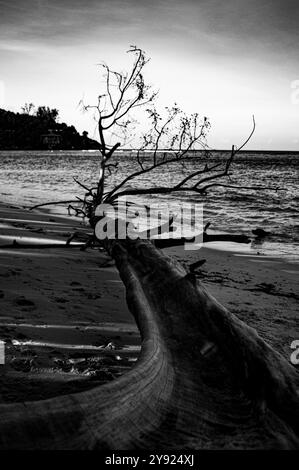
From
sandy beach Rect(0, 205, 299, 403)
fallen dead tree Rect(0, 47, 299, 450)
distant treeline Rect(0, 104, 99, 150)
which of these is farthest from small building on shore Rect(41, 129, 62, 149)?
fallen dead tree Rect(0, 47, 299, 450)

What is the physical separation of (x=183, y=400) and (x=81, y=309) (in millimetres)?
2168

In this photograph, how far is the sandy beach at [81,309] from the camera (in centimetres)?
249

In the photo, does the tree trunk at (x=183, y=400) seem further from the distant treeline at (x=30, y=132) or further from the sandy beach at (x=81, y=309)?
the distant treeline at (x=30, y=132)

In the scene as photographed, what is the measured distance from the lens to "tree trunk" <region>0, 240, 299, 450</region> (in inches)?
51.5

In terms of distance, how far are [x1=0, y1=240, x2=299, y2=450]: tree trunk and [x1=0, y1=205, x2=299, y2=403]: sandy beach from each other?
0.56 metres

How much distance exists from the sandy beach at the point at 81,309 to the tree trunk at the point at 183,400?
1.83 feet

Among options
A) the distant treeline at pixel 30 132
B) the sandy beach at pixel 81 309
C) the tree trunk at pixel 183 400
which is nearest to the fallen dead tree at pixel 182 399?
the tree trunk at pixel 183 400

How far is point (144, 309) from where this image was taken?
9.09ft

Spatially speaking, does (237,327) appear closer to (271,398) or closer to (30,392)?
(271,398)

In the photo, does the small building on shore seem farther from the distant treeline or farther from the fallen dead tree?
the fallen dead tree

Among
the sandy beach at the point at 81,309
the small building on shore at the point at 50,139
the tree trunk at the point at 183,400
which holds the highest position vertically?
the small building on shore at the point at 50,139

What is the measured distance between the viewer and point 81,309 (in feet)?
12.3

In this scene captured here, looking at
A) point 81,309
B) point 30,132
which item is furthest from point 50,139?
point 81,309
